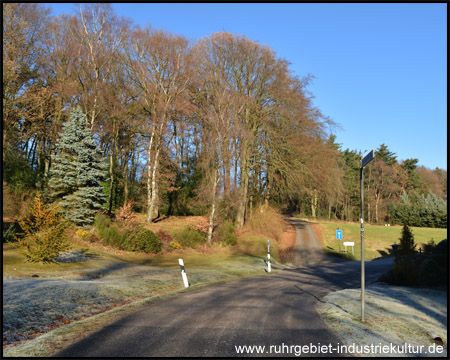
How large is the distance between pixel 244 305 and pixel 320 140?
102ft

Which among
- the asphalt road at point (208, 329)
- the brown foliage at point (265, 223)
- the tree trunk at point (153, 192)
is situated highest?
the tree trunk at point (153, 192)

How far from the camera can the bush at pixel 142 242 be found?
2458 cm

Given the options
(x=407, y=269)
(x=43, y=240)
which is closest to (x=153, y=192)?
(x=43, y=240)

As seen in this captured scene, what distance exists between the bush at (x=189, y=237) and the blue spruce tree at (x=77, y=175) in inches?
281

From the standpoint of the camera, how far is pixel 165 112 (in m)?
32.0

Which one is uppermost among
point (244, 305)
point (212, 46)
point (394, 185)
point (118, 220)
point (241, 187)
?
point (212, 46)

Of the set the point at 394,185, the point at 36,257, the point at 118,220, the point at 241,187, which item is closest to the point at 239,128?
the point at 241,187

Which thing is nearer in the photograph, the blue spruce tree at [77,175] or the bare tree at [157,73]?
the blue spruce tree at [77,175]

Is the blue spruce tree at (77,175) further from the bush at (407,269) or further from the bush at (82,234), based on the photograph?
the bush at (407,269)

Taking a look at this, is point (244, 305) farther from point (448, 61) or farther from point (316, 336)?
point (448, 61)

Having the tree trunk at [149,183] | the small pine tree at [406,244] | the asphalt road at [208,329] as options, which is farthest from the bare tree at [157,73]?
the asphalt road at [208,329]

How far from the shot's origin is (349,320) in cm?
817

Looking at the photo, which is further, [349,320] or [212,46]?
[212,46]

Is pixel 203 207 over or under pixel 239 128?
under
